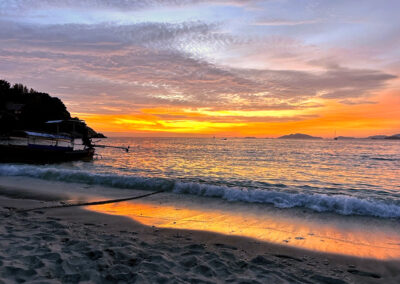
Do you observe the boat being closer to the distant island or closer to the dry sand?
the dry sand

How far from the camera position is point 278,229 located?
768 centimetres

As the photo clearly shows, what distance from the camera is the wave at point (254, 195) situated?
1002cm

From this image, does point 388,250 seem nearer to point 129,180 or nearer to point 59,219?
point 59,219

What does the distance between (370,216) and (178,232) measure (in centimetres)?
749

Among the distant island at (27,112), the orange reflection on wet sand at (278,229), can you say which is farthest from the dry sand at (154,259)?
the distant island at (27,112)

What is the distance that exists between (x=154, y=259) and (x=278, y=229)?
4.28 m

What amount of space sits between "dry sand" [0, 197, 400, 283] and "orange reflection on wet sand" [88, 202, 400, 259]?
50 cm

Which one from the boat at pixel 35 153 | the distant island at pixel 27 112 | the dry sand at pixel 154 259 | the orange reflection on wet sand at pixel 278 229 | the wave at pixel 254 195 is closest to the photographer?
the dry sand at pixel 154 259

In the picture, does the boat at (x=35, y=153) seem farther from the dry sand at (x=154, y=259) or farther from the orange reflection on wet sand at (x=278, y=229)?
the dry sand at (x=154, y=259)

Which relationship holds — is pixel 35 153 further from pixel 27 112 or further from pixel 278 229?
pixel 27 112

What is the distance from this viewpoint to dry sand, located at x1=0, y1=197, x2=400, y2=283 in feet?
13.7

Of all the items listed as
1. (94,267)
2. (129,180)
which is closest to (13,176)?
(129,180)

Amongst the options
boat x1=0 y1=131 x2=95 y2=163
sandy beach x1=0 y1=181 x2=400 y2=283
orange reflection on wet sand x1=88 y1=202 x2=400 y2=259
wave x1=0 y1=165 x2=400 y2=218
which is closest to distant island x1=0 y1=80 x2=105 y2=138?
boat x1=0 y1=131 x2=95 y2=163

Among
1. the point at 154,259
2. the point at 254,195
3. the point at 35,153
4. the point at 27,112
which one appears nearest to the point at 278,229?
the point at 254,195
